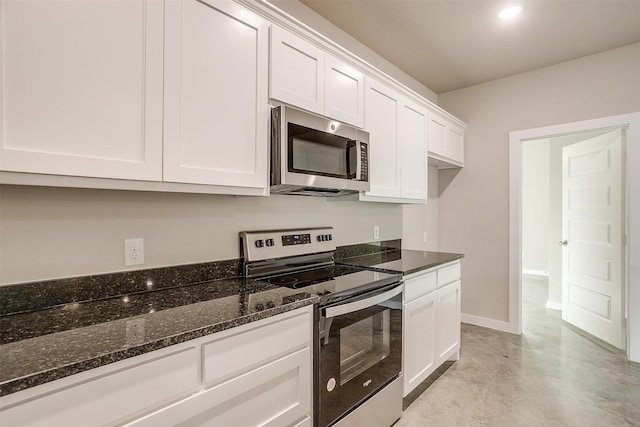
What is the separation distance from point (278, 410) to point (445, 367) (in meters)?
1.93

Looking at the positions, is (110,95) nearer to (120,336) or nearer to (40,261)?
(40,261)

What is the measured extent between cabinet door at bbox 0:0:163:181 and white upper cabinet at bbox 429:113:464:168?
8.39 feet

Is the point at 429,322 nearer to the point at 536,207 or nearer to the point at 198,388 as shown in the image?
the point at 198,388

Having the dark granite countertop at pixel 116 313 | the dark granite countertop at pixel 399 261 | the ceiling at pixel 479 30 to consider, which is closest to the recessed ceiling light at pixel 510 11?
the ceiling at pixel 479 30

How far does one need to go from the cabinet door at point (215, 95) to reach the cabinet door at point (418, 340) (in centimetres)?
132

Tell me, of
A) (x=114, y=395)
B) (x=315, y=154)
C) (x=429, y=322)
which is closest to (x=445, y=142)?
(x=429, y=322)

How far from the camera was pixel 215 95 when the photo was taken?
4.60 ft

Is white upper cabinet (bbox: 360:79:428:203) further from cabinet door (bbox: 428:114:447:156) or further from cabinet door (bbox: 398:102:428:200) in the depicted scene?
cabinet door (bbox: 428:114:447:156)

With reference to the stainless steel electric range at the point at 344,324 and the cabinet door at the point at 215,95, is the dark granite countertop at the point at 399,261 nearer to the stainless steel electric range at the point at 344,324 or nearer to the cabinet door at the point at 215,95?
the stainless steel electric range at the point at 344,324

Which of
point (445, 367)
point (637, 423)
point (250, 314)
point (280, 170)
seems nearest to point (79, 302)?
point (250, 314)

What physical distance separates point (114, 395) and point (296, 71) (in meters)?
1.62

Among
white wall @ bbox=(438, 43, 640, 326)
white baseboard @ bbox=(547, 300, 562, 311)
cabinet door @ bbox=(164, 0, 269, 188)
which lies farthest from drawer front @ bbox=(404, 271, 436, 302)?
white baseboard @ bbox=(547, 300, 562, 311)

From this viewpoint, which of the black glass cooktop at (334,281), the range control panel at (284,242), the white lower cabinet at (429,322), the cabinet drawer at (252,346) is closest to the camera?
the cabinet drawer at (252,346)

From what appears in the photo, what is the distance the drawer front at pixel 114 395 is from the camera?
740mm
